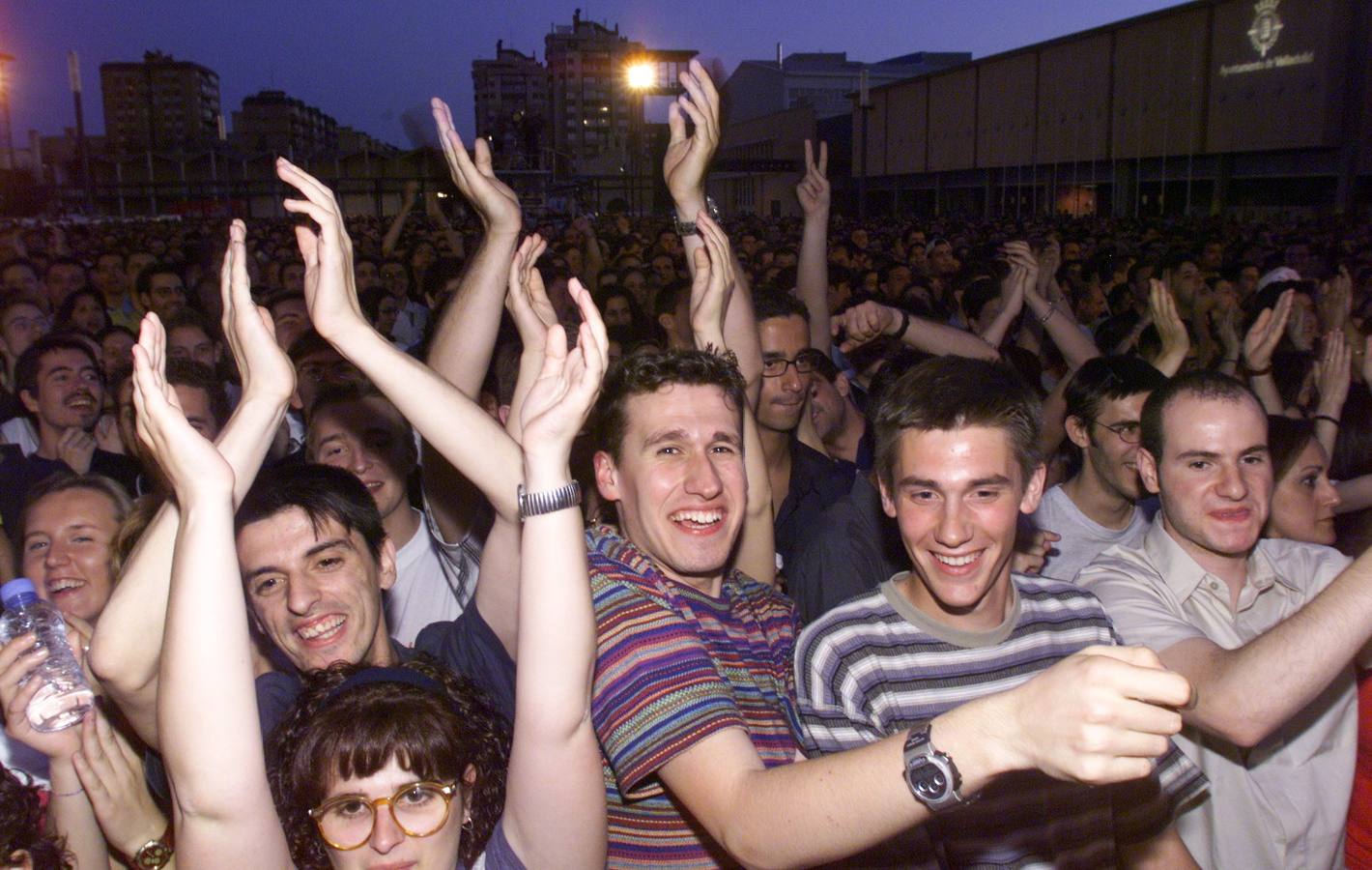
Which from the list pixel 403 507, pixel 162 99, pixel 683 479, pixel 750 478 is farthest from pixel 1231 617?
pixel 162 99

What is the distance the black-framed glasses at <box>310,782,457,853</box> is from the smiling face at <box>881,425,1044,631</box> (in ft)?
3.43

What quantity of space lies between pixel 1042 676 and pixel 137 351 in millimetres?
1550

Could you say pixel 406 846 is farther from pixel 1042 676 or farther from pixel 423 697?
pixel 1042 676

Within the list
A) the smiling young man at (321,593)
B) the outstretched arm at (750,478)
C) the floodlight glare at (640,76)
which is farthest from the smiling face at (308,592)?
the floodlight glare at (640,76)

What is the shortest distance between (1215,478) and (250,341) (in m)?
2.29

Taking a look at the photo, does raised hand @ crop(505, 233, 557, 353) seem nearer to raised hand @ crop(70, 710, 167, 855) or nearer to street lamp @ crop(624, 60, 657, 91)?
raised hand @ crop(70, 710, 167, 855)

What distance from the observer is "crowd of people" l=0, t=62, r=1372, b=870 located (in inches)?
63.3

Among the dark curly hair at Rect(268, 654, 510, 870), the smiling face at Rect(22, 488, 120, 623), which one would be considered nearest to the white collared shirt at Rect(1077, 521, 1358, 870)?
the dark curly hair at Rect(268, 654, 510, 870)

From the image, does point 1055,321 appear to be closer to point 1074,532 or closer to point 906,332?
point 906,332

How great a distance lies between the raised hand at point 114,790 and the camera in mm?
2047

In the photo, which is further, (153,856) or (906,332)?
(906,332)

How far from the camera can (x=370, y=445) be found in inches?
134

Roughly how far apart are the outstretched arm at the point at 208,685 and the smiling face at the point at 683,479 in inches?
35.8

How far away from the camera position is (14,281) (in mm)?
7891
